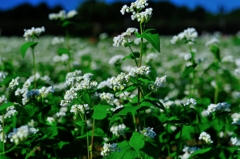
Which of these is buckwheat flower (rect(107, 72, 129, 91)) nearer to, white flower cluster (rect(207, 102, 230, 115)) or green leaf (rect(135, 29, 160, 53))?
green leaf (rect(135, 29, 160, 53))

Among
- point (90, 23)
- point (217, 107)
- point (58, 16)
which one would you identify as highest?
point (90, 23)

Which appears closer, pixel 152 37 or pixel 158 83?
pixel 152 37

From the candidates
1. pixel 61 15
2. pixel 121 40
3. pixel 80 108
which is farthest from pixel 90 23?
pixel 80 108

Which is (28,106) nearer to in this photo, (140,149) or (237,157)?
(140,149)

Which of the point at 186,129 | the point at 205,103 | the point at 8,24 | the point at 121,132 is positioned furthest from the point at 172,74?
the point at 8,24

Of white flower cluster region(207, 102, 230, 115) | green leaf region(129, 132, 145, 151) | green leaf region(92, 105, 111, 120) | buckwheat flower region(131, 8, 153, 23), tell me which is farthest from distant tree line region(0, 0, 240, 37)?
green leaf region(129, 132, 145, 151)

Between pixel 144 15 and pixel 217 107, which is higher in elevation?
pixel 144 15

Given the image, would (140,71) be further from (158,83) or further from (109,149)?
(109,149)

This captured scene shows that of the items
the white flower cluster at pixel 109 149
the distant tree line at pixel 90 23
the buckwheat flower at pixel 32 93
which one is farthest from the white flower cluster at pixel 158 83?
the distant tree line at pixel 90 23

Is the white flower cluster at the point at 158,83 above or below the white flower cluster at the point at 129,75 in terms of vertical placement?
below

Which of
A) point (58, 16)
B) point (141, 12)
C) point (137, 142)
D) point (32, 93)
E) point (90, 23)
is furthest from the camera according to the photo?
point (90, 23)

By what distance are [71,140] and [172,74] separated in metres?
5.06

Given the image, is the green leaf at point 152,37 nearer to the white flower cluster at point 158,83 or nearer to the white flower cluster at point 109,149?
the white flower cluster at point 158,83

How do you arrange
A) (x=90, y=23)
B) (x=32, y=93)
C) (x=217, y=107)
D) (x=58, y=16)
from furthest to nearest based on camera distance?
(x=90, y=23), (x=58, y=16), (x=217, y=107), (x=32, y=93)
